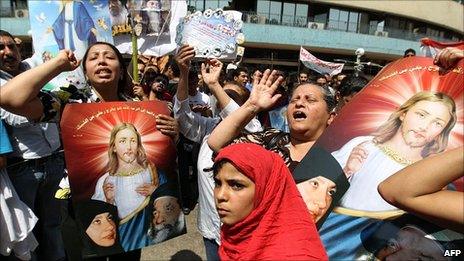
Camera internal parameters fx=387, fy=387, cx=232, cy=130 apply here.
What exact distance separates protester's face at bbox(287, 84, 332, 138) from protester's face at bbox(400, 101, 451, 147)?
0.59 meters

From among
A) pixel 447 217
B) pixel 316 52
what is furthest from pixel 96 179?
pixel 316 52

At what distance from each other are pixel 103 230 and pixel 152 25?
2.15m

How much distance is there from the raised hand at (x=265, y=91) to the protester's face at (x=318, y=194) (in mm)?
499

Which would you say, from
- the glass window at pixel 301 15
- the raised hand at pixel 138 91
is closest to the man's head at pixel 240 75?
the raised hand at pixel 138 91

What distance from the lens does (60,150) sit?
9.37 feet

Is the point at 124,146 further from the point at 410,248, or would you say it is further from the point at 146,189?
the point at 410,248

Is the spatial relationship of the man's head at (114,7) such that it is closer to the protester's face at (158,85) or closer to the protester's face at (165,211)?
the protester's face at (158,85)

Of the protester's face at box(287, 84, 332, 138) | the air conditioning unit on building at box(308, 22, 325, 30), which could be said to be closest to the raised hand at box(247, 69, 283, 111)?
the protester's face at box(287, 84, 332, 138)

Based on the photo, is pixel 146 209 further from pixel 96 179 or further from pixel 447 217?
pixel 447 217

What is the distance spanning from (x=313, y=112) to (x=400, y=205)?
3.12 ft

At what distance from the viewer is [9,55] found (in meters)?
2.88

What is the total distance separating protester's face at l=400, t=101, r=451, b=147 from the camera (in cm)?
151

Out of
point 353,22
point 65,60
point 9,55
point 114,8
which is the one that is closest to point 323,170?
point 65,60

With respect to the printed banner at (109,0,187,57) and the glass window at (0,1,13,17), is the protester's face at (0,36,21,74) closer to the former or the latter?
the printed banner at (109,0,187,57)
